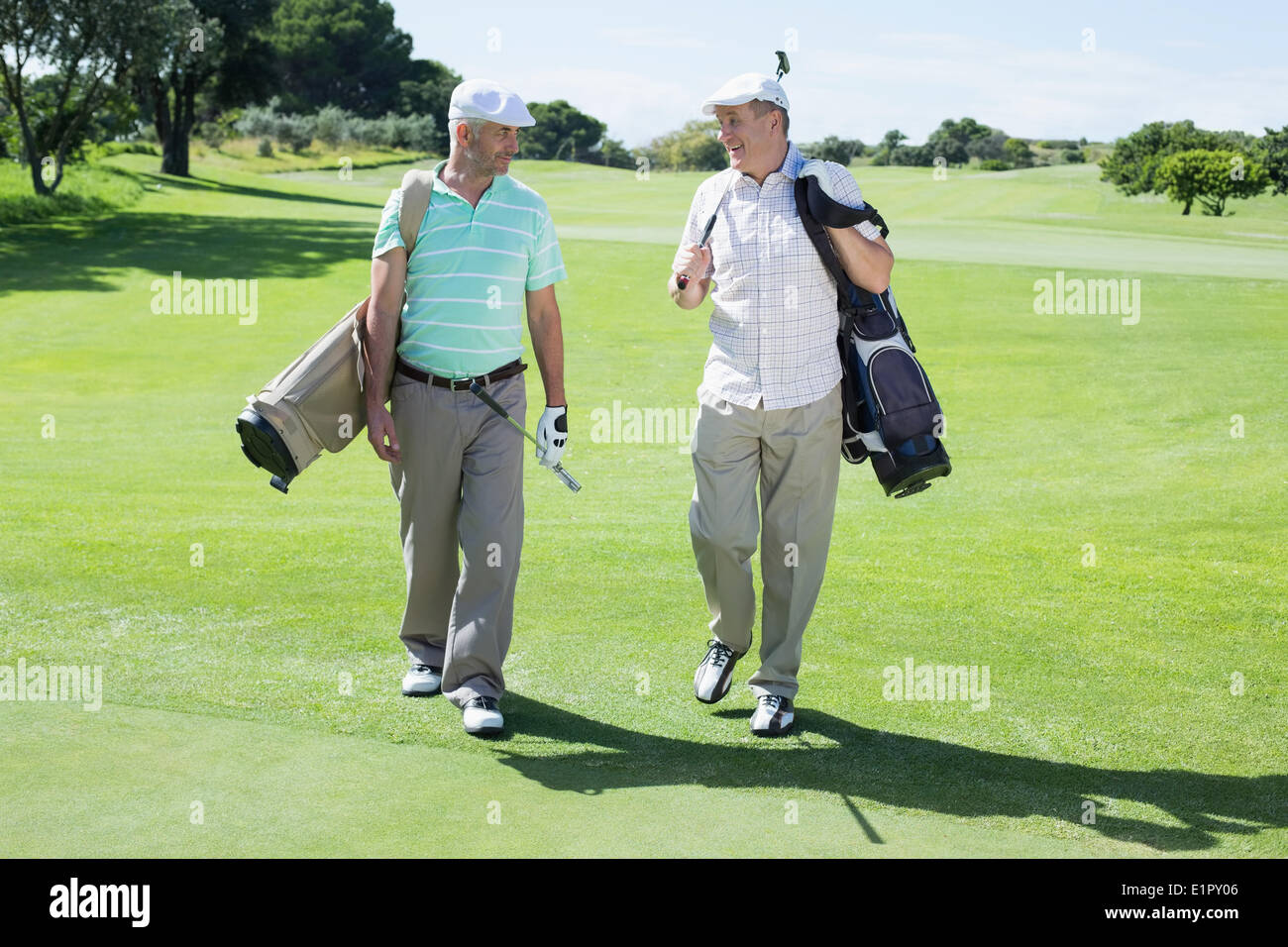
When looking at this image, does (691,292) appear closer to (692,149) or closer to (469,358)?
(469,358)

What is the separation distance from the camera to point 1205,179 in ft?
139

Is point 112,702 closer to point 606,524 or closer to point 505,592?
point 505,592

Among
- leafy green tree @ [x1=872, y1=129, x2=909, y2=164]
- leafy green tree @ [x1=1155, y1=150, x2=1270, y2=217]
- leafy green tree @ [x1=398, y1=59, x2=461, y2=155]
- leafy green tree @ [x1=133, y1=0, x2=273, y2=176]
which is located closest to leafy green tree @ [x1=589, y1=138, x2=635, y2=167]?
leafy green tree @ [x1=398, y1=59, x2=461, y2=155]

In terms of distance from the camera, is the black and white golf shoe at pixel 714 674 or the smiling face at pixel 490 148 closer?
the smiling face at pixel 490 148

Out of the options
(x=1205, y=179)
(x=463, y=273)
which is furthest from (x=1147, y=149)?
(x=463, y=273)

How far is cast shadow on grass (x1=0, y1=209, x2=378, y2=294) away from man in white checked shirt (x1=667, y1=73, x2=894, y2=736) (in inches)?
655

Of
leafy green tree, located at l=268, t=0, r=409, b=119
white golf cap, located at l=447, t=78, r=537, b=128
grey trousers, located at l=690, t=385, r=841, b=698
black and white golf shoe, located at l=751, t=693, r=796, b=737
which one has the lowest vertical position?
black and white golf shoe, located at l=751, t=693, r=796, b=737

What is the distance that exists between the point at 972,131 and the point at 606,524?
230 ft

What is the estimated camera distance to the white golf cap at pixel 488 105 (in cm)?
477

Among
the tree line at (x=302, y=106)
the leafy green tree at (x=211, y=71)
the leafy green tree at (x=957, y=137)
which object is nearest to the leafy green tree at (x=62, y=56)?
the tree line at (x=302, y=106)

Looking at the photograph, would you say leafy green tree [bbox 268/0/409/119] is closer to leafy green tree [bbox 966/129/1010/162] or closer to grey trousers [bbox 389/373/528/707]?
leafy green tree [bbox 966/129/1010/162]

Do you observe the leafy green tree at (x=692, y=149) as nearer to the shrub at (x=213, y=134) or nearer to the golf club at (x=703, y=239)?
the shrub at (x=213, y=134)

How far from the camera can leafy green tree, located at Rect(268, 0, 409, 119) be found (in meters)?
97.0

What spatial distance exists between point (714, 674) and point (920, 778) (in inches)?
40.2
